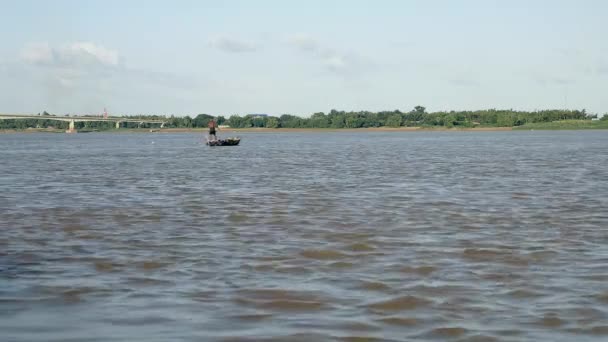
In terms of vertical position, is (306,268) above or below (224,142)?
above

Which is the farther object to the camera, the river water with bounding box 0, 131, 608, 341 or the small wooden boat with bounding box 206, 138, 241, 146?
the small wooden boat with bounding box 206, 138, 241, 146

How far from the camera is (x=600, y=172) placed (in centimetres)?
3688

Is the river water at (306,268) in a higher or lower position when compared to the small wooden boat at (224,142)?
higher

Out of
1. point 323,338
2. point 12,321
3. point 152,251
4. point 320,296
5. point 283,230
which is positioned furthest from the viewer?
point 283,230

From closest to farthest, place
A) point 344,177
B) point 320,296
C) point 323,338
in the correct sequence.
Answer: point 323,338
point 320,296
point 344,177

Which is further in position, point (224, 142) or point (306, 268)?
point (224, 142)

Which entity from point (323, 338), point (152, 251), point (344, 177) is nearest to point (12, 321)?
point (323, 338)

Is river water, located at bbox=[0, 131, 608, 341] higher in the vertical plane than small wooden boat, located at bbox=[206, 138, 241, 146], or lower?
higher

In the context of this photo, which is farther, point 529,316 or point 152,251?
point 152,251

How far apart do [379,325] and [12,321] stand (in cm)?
386

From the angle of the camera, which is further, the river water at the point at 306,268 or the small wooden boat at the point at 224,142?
the small wooden boat at the point at 224,142

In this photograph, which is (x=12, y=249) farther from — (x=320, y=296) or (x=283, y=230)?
(x=320, y=296)

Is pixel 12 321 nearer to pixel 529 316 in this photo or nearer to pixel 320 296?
pixel 320 296

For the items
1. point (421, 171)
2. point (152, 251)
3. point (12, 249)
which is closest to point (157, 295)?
point (152, 251)
